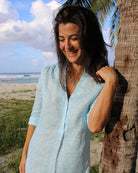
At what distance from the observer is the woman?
1.42 metres

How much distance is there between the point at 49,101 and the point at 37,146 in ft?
1.23

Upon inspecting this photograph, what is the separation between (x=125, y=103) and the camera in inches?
63.6

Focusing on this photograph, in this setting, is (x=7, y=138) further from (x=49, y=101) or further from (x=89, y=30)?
(x=89, y=30)

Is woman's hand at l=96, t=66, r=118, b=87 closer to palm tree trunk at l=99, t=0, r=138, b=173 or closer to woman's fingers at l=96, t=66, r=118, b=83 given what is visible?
woman's fingers at l=96, t=66, r=118, b=83

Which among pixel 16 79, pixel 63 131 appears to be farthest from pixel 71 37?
pixel 16 79

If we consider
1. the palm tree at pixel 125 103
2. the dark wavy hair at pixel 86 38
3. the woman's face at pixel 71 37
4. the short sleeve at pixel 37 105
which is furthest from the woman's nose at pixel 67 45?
the palm tree at pixel 125 103

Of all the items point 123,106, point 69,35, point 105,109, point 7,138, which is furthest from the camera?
point 7,138

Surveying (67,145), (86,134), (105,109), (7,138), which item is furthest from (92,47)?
(7,138)

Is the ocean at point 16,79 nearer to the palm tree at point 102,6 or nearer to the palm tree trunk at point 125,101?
the palm tree at point 102,6

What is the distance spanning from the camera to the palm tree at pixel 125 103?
5.15ft

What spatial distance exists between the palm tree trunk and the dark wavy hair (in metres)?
0.17

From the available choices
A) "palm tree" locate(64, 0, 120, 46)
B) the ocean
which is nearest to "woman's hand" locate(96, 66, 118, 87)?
"palm tree" locate(64, 0, 120, 46)

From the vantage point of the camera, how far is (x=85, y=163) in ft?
4.88

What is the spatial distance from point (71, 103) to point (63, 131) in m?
0.23
